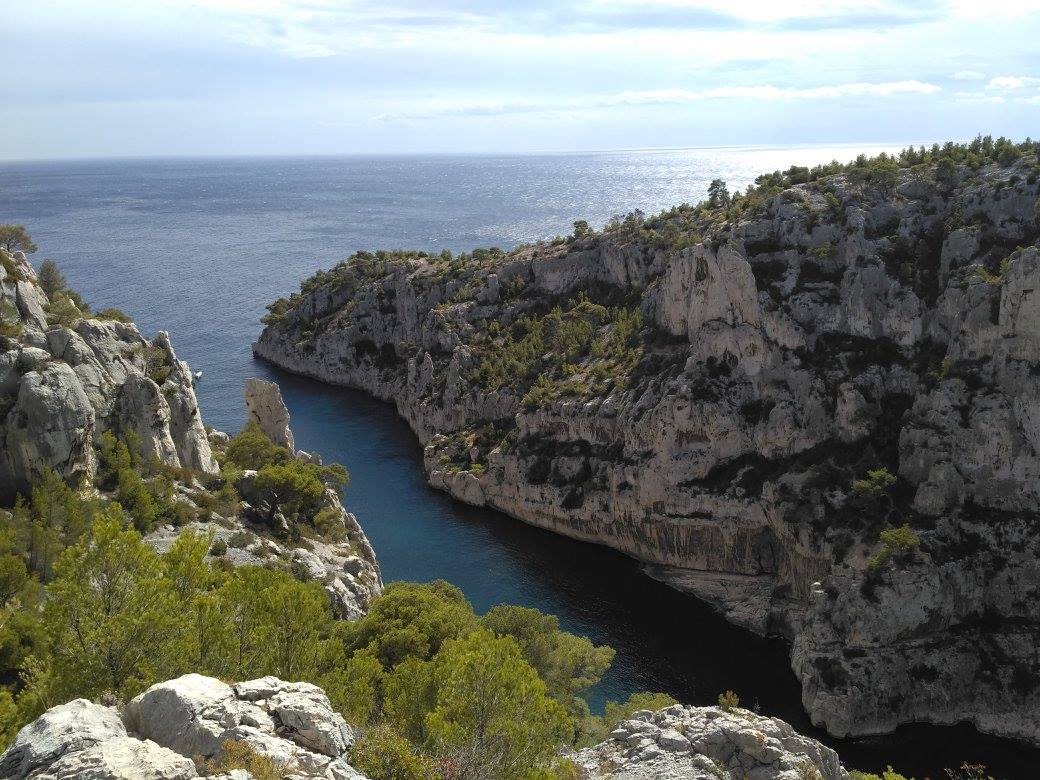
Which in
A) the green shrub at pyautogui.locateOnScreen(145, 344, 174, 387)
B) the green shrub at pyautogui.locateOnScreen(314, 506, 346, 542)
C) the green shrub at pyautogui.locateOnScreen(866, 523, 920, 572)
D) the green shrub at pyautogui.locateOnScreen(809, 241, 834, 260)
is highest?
the green shrub at pyautogui.locateOnScreen(809, 241, 834, 260)

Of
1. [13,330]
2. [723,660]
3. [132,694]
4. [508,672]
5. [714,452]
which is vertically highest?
[13,330]

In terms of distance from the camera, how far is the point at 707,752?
26.0 m

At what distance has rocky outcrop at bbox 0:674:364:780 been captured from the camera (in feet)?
44.5

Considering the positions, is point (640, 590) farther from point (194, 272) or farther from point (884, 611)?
point (194, 272)

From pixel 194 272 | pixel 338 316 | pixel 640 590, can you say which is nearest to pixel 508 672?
pixel 640 590

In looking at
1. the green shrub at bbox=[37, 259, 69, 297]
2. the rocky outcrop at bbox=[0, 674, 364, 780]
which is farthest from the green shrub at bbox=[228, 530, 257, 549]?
the rocky outcrop at bbox=[0, 674, 364, 780]

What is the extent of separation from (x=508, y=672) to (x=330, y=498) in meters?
36.0

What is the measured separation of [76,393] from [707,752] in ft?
104

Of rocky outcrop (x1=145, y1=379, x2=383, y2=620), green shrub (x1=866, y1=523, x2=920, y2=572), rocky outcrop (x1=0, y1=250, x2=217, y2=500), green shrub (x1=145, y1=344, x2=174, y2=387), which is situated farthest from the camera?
green shrub (x1=145, y1=344, x2=174, y2=387)

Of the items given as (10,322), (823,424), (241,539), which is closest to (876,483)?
(823,424)

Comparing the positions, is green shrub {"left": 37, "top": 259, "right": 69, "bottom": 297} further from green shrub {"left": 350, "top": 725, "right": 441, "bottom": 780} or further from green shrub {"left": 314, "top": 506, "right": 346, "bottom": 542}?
green shrub {"left": 350, "top": 725, "right": 441, "bottom": 780}

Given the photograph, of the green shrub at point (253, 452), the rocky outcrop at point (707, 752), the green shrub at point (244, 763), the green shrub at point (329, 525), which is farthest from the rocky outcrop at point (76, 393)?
the green shrub at point (244, 763)

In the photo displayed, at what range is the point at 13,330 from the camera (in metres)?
39.0

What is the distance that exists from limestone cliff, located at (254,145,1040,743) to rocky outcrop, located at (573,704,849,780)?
1716 centimetres
